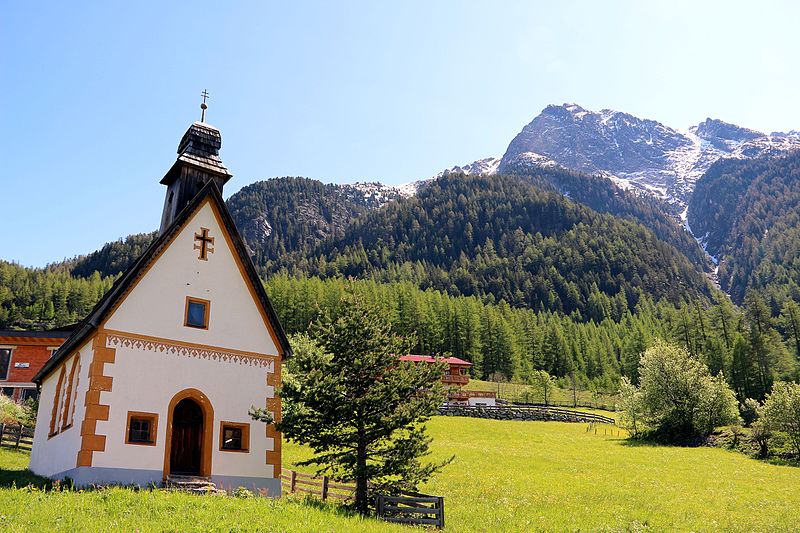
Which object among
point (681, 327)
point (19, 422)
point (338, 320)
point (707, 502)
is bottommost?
point (707, 502)

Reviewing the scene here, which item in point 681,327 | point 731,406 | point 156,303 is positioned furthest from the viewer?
point 681,327

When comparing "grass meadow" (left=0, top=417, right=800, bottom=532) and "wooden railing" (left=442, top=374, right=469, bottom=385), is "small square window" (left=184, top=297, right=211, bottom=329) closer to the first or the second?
"grass meadow" (left=0, top=417, right=800, bottom=532)

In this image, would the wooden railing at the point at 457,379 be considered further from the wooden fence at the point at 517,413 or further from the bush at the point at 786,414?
the bush at the point at 786,414

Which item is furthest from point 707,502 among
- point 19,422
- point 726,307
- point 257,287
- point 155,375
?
point 726,307

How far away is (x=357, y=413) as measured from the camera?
67.1ft

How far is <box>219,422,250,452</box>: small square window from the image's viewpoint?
2230cm

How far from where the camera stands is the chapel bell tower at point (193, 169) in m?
25.5

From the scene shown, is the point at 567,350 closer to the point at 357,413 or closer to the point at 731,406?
the point at 731,406

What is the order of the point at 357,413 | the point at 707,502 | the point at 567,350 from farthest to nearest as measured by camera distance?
the point at 567,350, the point at 707,502, the point at 357,413

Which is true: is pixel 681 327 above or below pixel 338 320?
above

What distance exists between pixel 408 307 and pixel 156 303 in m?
112

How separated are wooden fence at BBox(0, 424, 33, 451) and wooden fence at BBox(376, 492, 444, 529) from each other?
2957 centimetres

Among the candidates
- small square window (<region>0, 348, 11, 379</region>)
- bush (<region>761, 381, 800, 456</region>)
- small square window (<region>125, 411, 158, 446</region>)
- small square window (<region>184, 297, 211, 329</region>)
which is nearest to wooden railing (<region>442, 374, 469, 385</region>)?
bush (<region>761, 381, 800, 456</region>)

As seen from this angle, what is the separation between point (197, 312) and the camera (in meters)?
23.2
